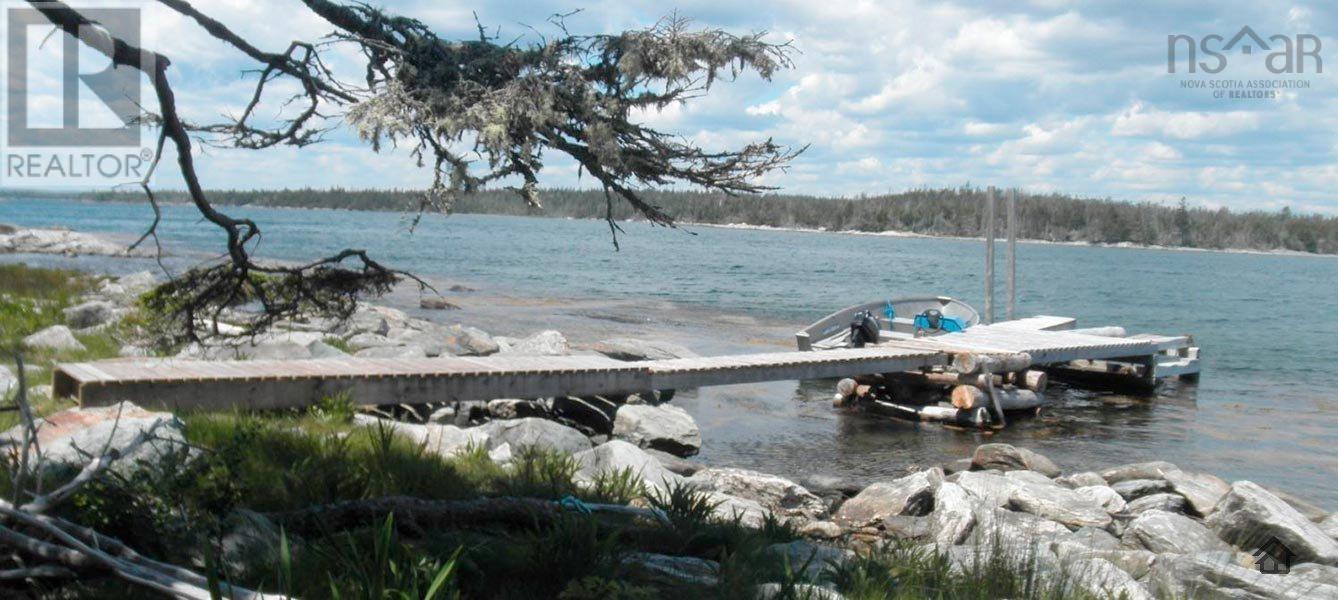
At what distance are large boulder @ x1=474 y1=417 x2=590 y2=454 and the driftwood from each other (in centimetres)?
385

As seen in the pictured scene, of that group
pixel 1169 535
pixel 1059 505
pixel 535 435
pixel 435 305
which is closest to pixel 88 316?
pixel 535 435

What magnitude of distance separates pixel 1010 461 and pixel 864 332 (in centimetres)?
667

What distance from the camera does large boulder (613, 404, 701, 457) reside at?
39.5 feet

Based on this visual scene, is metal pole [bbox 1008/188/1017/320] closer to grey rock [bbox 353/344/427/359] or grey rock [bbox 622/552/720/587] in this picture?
grey rock [bbox 353/344/427/359]

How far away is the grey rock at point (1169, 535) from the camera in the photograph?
847cm

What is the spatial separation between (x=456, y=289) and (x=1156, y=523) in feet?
104

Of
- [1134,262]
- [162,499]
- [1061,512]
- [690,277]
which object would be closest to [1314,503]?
[1061,512]

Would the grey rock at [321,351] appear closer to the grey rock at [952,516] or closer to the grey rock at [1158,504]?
the grey rock at [952,516]

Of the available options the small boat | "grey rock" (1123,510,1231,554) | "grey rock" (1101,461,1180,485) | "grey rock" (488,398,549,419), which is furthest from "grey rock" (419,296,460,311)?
"grey rock" (1123,510,1231,554)

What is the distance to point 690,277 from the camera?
52.3 m

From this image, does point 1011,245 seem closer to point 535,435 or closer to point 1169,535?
point 1169,535

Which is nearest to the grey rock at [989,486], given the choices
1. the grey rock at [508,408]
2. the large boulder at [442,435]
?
the large boulder at [442,435]

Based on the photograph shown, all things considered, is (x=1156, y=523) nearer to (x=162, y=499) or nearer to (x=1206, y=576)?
(x=1206, y=576)

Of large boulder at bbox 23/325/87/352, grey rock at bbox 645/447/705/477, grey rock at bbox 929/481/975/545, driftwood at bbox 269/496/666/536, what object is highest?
large boulder at bbox 23/325/87/352
